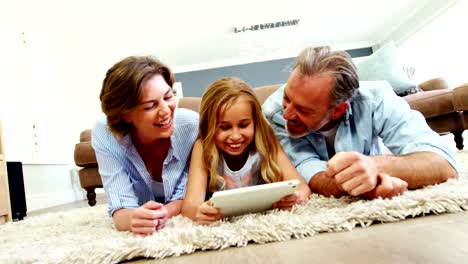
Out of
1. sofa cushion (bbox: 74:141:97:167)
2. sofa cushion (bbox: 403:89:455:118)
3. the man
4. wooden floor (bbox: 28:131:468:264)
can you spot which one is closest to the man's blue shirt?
the man

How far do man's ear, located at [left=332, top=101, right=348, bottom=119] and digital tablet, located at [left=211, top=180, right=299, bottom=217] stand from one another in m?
0.35

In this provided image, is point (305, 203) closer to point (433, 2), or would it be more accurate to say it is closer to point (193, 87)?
point (433, 2)

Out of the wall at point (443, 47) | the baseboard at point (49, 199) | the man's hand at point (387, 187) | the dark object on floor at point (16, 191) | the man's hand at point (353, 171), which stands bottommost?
the baseboard at point (49, 199)

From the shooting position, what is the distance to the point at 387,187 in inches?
32.2

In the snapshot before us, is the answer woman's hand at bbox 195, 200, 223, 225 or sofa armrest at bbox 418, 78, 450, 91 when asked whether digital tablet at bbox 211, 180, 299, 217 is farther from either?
sofa armrest at bbox 418, 78, 450, 91

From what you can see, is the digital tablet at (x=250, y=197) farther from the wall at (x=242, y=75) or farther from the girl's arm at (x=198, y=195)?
the wall at (x=242, y=75)

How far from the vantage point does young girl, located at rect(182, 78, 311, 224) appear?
109 cm

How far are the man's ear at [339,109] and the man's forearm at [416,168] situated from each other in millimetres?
214

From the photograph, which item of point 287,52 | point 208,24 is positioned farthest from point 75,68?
point 287,52

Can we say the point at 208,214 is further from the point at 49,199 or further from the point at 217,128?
the point at 49,199

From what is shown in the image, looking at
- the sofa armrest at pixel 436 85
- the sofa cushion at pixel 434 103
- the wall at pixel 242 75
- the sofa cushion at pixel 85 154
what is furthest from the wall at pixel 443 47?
the sofa cushion at pixel 85 154

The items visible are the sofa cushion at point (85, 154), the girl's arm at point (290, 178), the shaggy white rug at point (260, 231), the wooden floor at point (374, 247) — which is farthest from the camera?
the sofa cushion at point (85, 154)

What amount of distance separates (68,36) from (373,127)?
3.86m

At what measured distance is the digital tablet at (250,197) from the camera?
2.45 ft
